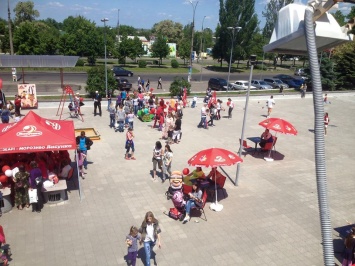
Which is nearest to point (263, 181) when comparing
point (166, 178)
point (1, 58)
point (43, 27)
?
point (166, 178)

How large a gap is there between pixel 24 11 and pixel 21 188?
97973 millimetres

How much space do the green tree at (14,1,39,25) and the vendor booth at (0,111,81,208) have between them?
93527 mm

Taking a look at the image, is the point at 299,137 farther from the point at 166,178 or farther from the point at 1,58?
the point at 1,58

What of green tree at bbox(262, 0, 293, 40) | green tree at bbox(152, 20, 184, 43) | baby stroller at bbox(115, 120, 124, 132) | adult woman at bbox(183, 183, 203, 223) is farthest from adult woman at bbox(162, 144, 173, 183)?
green tree at bbox(152, 20, 184, 43)

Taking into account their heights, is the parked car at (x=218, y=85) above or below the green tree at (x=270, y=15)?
below

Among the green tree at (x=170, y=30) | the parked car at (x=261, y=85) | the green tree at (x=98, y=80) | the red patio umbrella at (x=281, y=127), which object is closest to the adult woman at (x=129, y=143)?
the red patio umbrella at (x=281, y=127)

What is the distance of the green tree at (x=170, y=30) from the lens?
96.2m

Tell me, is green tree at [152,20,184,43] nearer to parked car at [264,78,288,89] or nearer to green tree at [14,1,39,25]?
green tree at [14,1,39,25]

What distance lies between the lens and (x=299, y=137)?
64.1ft

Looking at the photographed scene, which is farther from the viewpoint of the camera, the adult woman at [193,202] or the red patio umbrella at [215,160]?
the red patio umbrella at [215,160]

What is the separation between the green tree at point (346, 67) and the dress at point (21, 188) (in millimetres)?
43076

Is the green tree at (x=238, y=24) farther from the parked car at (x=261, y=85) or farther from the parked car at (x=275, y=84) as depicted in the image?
the parked car at (x=261, y=85)

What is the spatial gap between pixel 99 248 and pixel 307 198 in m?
7.71

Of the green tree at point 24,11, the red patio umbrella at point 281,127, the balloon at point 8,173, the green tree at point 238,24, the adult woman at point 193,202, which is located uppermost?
the green tree at point 24,11
